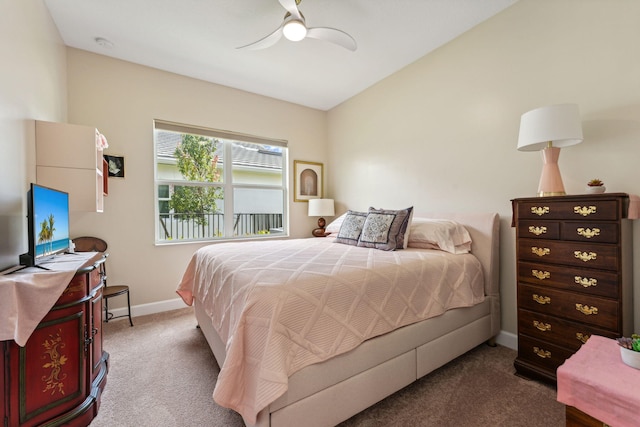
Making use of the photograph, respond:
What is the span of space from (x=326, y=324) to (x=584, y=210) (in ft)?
5.39

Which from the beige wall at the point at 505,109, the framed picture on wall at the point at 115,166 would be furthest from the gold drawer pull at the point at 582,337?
the framed picture on wall at the point at 115,166

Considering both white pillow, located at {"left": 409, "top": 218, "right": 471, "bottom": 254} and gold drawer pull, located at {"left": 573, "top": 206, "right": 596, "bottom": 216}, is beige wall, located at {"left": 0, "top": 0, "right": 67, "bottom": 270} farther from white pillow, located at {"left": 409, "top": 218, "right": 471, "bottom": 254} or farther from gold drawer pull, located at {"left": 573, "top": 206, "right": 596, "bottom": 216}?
gold drawer pull, located at {"left": 573, "top": 206, "right": 596, "bottom": 216}

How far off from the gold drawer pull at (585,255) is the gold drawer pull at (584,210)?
23 cm

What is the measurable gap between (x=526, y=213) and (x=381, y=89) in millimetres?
2350

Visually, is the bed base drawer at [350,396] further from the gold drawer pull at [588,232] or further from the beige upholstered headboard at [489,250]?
the gold drawer pull at [588,232]

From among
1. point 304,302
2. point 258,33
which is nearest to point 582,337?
point 304,302

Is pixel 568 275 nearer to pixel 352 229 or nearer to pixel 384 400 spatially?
pixel 384 400

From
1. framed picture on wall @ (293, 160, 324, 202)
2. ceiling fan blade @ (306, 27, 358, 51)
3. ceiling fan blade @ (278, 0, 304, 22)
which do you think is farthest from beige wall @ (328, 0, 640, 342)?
ceiling fan blade @ (278, 0, 304, 22)

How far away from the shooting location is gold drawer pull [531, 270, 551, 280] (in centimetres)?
174

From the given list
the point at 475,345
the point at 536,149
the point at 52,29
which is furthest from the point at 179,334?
the point at 536,149

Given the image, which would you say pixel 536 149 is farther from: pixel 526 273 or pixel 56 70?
pixel 56 70

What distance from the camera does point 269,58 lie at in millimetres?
2914

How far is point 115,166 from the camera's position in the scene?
292cm

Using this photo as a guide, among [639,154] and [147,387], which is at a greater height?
[639,154]
